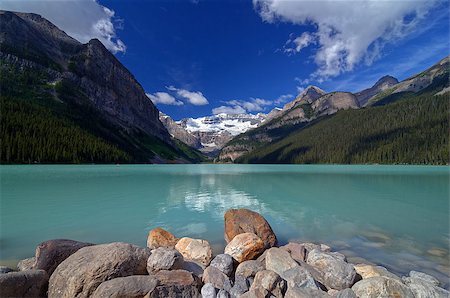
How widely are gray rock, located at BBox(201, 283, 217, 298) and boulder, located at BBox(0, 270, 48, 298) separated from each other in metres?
4.71

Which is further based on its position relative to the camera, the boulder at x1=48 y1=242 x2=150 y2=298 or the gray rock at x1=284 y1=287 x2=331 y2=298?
the gray rock at x1=284 y1=287 x2=331 y2=298

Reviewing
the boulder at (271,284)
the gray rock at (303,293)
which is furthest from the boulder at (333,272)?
Result: the boulder at (271,284)

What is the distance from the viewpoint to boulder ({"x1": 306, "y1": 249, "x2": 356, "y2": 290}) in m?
8.92

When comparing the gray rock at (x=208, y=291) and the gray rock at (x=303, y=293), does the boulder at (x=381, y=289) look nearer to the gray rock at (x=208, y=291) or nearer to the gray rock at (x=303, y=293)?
the gray rock at (x=303, y=293)

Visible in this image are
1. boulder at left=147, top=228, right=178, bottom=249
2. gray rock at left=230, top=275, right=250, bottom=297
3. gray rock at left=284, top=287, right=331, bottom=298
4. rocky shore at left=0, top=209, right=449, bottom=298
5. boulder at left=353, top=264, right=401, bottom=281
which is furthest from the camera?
boulder at left=147, top=228, right=178, bottom=249

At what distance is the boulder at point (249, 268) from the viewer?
10.0m

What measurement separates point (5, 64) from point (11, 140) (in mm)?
121648

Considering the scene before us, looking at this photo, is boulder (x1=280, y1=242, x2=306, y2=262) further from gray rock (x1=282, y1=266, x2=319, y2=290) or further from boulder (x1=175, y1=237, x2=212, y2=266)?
boulder (x1=175, y1=237, x2=212, y2=266)

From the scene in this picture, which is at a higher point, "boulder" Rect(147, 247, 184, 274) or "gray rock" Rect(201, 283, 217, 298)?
"boulder" Rect(147, 247, 184, 274)

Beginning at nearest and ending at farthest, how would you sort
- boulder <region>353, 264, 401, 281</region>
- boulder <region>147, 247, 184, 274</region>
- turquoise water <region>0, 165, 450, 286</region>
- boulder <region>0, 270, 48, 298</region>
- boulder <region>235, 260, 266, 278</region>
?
boulder <region>0, 270, 48, 298</region>, boulder <region>147, 247, 184, 274</region>, boulder <region>353, 264, 401, 281</region>, boulder <region>235, 260, 266, 278</region>, turquoise water <region>0, 165, 450, 286</region>

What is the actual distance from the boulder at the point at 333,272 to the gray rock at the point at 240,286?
2.63 m

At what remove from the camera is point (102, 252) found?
8.19m

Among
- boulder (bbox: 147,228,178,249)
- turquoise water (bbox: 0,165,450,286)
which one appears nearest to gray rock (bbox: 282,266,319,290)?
turquoise water (bbox: 0,165,450,286)

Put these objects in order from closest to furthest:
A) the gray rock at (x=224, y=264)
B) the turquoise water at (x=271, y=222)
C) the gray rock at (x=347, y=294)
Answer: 1. the gray rock at (x=347, y=294)
2. the gray rock at (x=224, y=264)
3. the turquoise water at (x=271, y=222)
